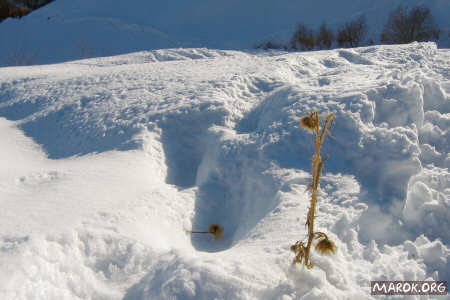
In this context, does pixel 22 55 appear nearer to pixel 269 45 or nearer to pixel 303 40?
pixel 269 45

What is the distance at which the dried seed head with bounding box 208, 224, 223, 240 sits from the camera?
5.62 ft

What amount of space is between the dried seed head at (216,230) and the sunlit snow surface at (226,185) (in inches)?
1.4

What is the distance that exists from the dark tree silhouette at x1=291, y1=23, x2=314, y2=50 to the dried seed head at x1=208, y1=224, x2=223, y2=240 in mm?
8908

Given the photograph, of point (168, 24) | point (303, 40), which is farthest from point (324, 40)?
point (168, 24)

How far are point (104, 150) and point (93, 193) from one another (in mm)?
587

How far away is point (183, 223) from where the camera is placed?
66.8 inches

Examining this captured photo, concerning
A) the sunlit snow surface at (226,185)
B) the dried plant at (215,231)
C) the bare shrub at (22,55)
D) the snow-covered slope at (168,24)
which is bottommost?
the dried plant at (215,231)

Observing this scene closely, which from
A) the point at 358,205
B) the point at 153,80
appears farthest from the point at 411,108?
the point at 153,80

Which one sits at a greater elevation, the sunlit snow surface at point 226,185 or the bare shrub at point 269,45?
the bare shrub at point 269,45

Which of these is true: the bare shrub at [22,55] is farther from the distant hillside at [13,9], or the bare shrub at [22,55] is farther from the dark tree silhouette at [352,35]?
the dark tree silhouette at [352,35]

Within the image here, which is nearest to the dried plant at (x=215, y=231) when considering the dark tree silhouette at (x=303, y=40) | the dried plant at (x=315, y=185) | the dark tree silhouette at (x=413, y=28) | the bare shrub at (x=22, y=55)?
the dried plant at (x=315, y=185)

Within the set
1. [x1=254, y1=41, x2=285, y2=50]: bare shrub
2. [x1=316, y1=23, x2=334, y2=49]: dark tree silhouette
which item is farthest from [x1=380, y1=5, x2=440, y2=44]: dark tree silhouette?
[x1=254, y1=41, x2=285, y2=50]: bare shrub

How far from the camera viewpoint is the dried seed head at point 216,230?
1713 millimetres

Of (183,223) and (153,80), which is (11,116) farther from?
(183,223)
